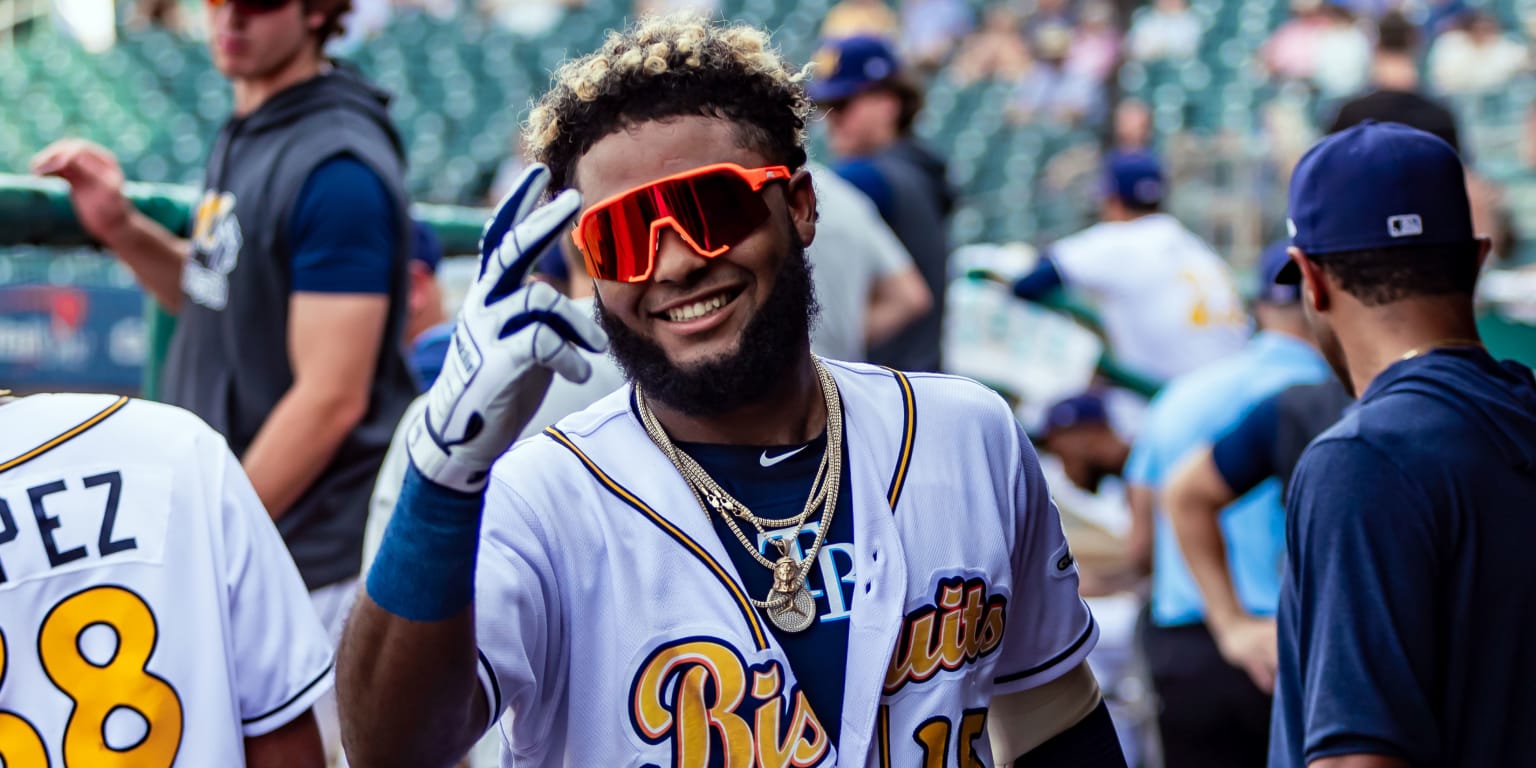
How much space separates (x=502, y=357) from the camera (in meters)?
1.44

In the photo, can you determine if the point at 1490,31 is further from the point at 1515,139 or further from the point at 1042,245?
the point at 1042,245

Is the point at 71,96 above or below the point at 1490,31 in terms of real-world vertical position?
above

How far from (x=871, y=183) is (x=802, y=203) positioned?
3.03m

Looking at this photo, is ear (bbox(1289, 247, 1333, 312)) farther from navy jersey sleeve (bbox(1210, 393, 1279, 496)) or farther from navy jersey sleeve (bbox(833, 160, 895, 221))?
navy jersey sleeve (bbox(833, 160, 895, 221))

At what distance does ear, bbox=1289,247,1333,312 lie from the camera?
2418 millimetres

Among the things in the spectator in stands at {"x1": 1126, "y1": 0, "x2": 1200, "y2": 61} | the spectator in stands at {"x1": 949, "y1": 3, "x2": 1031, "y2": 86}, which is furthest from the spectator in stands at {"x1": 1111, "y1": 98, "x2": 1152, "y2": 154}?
the spectator in stands at {"x1": 949, "y1": 3, "x2": 1031, "y2": 86}

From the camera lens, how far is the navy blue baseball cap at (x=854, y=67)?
17.1 ft

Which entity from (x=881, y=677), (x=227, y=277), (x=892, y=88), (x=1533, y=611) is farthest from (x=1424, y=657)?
(x=892, y=88)

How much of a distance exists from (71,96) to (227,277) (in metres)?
13.0

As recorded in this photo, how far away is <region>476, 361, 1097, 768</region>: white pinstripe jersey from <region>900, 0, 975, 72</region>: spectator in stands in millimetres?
14883

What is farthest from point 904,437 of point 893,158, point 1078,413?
point 1078,413

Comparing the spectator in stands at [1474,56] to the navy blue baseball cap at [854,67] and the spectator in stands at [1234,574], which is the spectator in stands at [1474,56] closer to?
the navy blue baseball cap at [854,67]

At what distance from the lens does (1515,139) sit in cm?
1048

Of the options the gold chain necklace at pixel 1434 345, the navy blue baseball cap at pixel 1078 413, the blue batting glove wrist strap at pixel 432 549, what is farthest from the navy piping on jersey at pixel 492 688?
the navy blue baseball cap at pixel 1078 413
